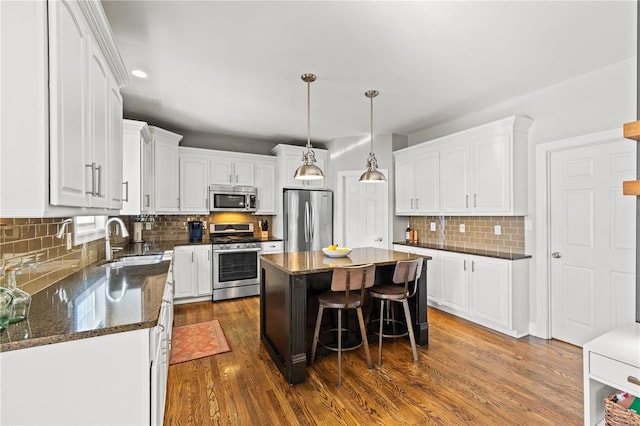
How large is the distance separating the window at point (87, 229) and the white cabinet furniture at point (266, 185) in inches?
95.0

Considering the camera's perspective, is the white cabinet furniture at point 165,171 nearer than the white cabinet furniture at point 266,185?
Yes

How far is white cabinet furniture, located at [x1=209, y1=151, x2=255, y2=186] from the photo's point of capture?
490 cm

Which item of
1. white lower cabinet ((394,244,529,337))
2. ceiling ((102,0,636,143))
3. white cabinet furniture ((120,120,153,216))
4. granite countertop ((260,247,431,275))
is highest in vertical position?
ceiling ((102,0,636,143))

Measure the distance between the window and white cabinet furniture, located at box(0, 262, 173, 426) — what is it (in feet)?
4.82

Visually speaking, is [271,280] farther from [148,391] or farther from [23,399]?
[23,399]

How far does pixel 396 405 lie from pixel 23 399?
2.03 metres

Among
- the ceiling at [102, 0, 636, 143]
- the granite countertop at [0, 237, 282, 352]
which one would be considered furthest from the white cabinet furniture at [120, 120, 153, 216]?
the granite countertop at [0, 237, 282, 352]

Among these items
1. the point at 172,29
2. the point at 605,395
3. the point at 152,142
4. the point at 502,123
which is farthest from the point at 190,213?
the point at 605,395

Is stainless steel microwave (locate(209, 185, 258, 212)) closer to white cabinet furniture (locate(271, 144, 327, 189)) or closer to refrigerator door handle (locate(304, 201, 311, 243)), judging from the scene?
white cabinet furniture (locate(271, 144, 327, 189))

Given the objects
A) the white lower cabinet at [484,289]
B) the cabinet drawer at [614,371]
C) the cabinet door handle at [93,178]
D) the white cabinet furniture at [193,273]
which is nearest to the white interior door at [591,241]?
the white lower cabinet at [484,289]

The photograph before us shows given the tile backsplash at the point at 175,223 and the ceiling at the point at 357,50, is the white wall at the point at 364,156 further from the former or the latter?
the tile backsplash at the point at 175,223

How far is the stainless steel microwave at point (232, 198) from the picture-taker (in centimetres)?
490

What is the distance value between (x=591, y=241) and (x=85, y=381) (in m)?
4.00

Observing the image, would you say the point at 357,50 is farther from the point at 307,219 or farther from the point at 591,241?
the point at 307,219
